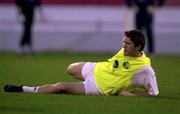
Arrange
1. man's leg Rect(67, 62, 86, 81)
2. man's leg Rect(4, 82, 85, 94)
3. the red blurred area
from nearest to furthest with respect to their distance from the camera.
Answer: man's leg Rect(4, 82, 85, 94) < man's leg Rect(67, 62, 86, 81) < the red blurred area

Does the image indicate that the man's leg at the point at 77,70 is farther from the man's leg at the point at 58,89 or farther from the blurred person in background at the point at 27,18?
the blurred person in background at the point at 27,18

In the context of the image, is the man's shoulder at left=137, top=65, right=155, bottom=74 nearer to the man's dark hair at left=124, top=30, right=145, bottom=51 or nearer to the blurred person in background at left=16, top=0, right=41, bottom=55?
the man's dark hair at left=124, top=30, right=145, bottom=51

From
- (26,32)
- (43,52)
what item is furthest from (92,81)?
(43,52)

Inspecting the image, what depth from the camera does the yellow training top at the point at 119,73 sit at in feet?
38.4

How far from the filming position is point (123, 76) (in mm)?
11695

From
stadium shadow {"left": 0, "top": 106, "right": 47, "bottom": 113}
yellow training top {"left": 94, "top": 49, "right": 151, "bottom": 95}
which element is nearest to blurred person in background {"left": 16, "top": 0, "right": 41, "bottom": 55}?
yellow training top {"left": 94, "top": 49, "right": 151, "bottom": 95}

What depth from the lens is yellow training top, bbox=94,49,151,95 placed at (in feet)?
38.4

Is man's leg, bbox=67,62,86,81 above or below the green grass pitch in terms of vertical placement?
above

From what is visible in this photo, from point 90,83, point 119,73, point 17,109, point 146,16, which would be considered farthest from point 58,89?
point 146,16

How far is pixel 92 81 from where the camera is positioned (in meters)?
11.8

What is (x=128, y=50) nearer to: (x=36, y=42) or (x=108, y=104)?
(x=108, y=104)

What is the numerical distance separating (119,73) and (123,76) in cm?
7

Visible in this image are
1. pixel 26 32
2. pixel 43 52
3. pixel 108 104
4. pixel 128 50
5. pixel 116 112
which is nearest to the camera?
pixel 116 112

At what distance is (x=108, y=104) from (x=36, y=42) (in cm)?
1401
